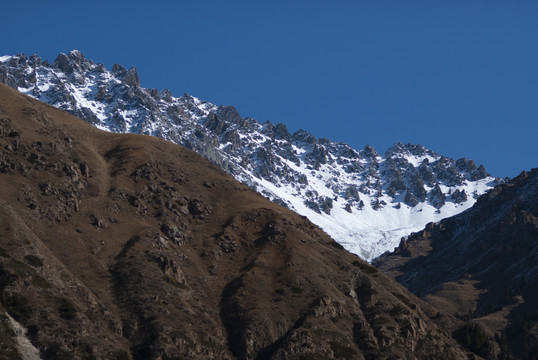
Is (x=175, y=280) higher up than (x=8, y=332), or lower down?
higher up

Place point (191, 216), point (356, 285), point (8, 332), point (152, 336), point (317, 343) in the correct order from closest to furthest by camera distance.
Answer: point (8, 332), point (152, 336), point (317, 343), point (356, 285), point (191, 216)

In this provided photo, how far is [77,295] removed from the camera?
430 ft

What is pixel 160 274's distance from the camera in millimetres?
150125

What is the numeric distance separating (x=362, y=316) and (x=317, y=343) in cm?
1989

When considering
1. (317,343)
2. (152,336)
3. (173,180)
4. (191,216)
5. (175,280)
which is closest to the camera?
(152,336)

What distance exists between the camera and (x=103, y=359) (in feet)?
391

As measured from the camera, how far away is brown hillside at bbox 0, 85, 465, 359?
12769 centimetres

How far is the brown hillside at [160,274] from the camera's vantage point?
128 m

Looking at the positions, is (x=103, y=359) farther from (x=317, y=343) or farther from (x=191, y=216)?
(x=191, y=216)

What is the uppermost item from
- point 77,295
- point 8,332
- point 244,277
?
point 244,277

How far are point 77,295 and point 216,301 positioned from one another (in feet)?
107

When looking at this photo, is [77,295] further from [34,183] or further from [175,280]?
[34,183]

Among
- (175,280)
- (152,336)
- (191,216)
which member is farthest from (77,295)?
(191,216)

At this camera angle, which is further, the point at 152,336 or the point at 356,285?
the point at 356,285
